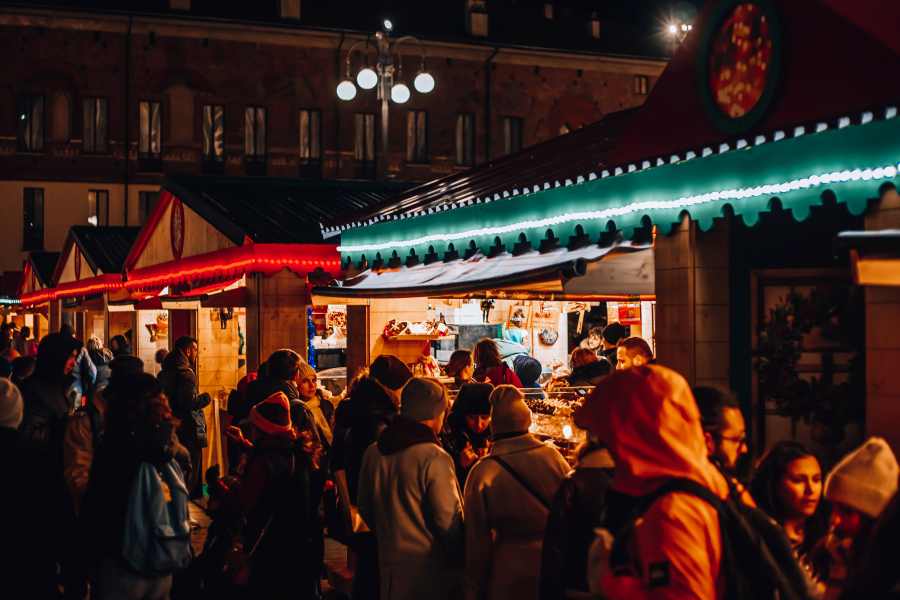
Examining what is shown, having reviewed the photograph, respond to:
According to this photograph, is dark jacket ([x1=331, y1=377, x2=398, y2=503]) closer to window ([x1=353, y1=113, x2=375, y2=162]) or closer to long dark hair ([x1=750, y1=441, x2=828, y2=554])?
long dark hair ([x1=750, y1=441, x2=828, y2=554])

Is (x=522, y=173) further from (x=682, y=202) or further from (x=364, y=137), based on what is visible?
(x=364, y=137)

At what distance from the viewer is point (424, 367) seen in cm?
1365

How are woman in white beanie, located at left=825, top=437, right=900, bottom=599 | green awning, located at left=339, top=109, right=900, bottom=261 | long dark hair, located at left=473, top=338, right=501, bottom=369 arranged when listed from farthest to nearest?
1. long dark hair, located at left=473, top=338, right=501, bottom=369
2. green awning, located at left=339, top=109, right=900, bottom=261
3. woman in white beanie, located at left=825, top=437, right=900, bottom=599

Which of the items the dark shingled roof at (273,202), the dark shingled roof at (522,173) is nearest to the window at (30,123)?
the dark shingled roof at (273,202)

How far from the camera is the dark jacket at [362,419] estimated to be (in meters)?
7.80

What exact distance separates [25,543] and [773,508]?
13.5 ft

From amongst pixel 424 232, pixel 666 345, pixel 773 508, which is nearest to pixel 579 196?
pixel 666 345

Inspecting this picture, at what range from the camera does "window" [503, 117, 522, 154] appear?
157 feet

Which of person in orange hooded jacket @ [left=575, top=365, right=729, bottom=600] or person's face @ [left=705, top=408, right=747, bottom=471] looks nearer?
person in orange hooded jacket @ [left=575, top=365, right=729, bottom=600]

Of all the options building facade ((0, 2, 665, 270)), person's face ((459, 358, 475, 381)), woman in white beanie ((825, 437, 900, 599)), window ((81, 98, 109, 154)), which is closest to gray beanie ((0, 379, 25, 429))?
woman in white beanie ((825, 437, 900, 599))

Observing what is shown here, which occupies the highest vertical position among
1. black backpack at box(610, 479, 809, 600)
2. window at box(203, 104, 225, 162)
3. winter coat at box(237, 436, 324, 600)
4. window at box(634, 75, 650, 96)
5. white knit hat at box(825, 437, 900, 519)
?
window at box(634, 75, 650, 96)

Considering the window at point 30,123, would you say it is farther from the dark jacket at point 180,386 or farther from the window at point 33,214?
the dark jacket at point 180,386

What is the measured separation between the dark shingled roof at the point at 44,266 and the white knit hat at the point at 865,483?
32.8m

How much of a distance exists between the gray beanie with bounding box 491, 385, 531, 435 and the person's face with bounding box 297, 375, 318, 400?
4.28m
